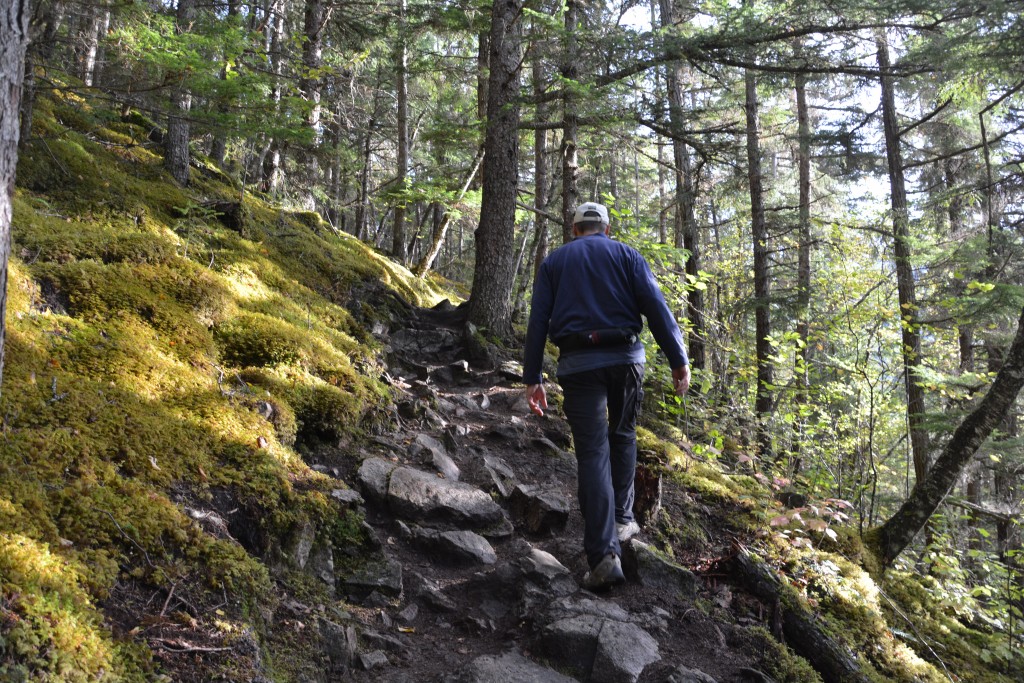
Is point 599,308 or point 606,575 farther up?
point 599,308

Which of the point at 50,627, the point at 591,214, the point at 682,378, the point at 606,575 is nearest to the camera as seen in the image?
the point at 50,627

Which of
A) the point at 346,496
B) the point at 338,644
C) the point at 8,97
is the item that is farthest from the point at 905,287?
the point at 8,97

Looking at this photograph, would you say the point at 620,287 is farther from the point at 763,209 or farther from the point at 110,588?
the point at 763,209

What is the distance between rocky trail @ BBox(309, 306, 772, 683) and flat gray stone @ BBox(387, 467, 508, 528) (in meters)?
0.01

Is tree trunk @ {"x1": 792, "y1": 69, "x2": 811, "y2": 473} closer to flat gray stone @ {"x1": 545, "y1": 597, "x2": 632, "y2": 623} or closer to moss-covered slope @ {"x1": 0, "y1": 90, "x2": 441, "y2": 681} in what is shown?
flat gray stone @ {"x1": 545, "y1": 597, "x2": 632, "y2": 623}

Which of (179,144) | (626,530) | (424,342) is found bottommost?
(626,530)

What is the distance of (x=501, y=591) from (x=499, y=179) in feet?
20.4

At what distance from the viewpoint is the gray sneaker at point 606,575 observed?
3.78 metres

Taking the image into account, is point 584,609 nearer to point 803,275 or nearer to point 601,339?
point 601,339

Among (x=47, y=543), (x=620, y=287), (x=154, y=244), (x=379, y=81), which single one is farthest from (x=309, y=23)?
(x=47, y=543)

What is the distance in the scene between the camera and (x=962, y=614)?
17.5 ft

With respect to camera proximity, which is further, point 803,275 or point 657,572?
point 803,275

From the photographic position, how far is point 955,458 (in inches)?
209

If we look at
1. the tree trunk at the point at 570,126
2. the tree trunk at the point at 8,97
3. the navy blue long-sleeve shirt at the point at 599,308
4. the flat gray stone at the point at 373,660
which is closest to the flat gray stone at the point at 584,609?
the flat gray stone at the point at 373,660
